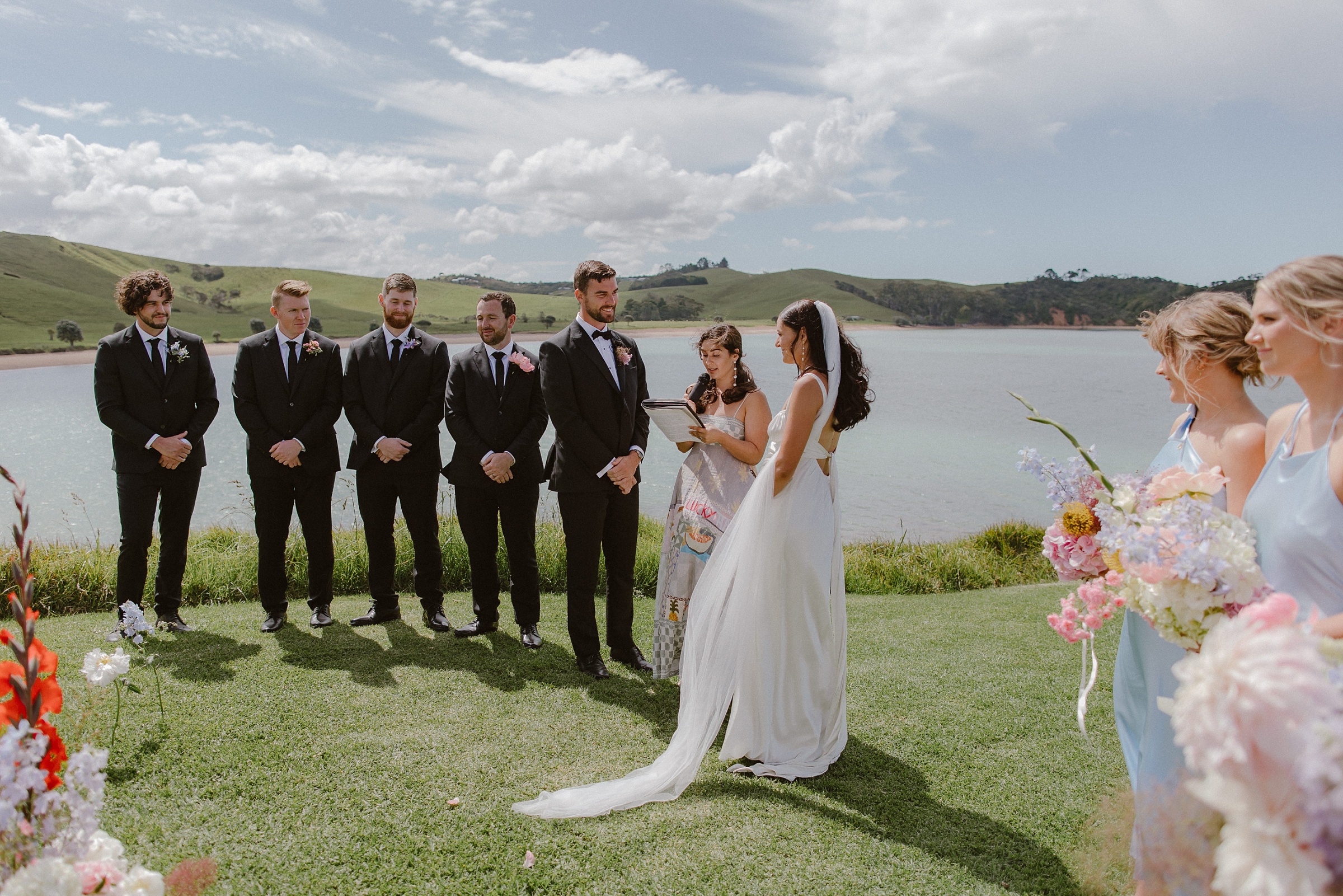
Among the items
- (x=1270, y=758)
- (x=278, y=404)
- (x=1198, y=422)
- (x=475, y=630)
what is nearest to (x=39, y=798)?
(x=1270, y=758)

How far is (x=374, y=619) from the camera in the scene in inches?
251

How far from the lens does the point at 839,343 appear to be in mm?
4070

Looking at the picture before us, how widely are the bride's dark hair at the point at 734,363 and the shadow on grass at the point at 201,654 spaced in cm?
354

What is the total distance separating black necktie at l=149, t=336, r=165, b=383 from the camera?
19.4 ft

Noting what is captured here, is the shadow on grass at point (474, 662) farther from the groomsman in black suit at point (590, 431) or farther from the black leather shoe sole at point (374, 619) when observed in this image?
the groomsman in black suit at point (590, 431)

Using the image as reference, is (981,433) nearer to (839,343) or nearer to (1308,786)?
(839,343)

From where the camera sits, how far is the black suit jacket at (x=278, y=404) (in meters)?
6.02

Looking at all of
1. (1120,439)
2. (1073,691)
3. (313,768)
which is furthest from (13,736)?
(1120,439)

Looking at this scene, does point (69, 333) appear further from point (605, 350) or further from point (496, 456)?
point (605, 350)

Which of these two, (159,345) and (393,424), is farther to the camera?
(393,424)

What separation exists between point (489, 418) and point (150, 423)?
8.14ft

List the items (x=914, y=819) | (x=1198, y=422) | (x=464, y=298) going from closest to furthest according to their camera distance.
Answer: (x=1198, y=422) → (x=914, y=819) → (x=464, y=298)

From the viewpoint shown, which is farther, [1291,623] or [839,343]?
[839,343]

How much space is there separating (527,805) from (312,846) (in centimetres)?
89
